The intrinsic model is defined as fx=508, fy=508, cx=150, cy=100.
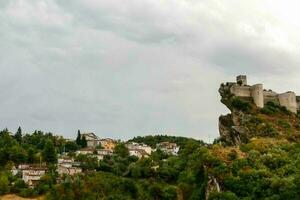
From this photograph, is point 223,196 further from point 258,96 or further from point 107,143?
point 107,143

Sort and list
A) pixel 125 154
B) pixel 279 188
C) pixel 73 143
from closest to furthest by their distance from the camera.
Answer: pixel 279 188 < pixel 125 154 < pixel 73 143

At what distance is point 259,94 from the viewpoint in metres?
62.8

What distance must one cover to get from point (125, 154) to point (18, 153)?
22.5 metres

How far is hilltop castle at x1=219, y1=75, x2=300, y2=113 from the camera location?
62938mm

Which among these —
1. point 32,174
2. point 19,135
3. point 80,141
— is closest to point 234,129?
point 32,174

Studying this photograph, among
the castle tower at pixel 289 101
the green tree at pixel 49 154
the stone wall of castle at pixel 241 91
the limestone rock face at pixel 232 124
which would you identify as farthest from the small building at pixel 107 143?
the castle tower at pixel 289 101

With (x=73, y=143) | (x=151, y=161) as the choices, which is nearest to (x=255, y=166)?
(x=151, y=161)

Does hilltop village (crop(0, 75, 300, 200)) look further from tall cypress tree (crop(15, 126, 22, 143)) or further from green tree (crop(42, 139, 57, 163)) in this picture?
tall cypress tree (crop(15, 126, 22, 143))

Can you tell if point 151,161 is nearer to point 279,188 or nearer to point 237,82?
point 237,82

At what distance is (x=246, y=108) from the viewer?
60562 mm

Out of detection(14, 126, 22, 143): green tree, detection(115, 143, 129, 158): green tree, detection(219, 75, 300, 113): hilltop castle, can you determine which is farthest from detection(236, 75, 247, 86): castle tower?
detection(14, 126, 22, 143): green tree

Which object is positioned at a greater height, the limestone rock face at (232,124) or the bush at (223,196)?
the limestone rock face at (232,124)

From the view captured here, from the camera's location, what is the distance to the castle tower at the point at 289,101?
6431 centimetres

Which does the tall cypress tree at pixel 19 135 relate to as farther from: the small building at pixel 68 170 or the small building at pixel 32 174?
the small building at pixel 32 174
